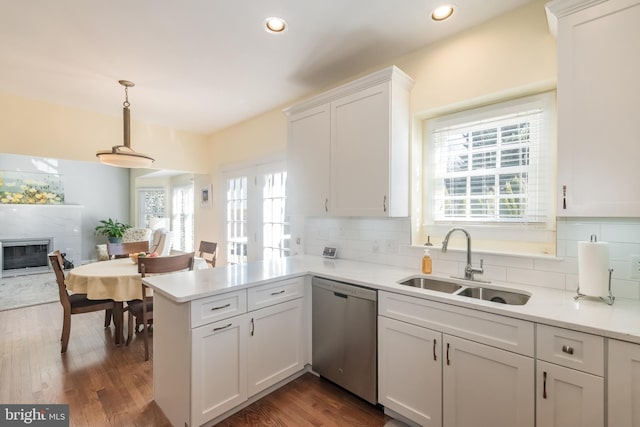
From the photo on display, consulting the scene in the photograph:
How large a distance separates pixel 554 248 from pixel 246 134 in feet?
12.0

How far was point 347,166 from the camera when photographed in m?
2.42

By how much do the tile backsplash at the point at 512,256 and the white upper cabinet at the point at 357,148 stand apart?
35 centimetres

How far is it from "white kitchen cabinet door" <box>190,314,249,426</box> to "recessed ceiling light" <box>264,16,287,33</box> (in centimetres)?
202

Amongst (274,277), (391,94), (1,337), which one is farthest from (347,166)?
(1,337)

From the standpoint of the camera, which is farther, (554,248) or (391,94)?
(391,94)

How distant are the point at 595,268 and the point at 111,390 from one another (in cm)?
324

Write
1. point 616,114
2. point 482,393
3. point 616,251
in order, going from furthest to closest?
point 616,251
point 482,393
point 616,114

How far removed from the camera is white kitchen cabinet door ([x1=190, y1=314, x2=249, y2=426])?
1.66 m

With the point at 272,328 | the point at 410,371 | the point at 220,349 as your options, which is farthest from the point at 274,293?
the point at 410,371

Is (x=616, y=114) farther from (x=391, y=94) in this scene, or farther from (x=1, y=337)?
(x=1, y=337)

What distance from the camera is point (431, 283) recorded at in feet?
7.13

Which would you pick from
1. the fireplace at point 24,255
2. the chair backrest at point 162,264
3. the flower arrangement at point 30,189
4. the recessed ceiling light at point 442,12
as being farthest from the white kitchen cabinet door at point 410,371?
the flower arrangement at point 30,189

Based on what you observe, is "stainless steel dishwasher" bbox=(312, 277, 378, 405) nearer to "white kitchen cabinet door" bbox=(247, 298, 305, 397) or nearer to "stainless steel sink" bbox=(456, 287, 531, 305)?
"white kitchen cabinet door" bbox=(247, 298, 305, 397)

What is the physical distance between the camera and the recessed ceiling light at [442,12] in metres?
1.88
